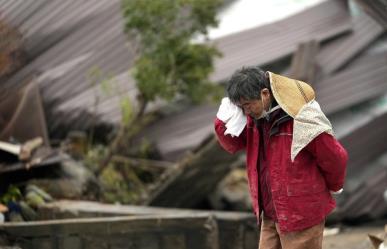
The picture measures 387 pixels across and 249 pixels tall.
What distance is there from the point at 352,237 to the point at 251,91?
5.48m

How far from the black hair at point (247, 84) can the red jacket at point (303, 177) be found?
265 millimetres

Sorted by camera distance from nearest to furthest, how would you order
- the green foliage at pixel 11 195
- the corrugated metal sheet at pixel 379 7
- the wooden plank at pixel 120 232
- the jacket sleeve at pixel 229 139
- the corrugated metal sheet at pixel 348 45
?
the jacket sleeve at pixel 229 139 → the wooden plank at pixel 120 232 → the corrugated metal sheet at pixel 379 7 → the green foliage at pixel 11 195 → the corrugated metal sheet at pixel 348 45

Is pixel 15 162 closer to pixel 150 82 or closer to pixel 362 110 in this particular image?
pixel 150 82

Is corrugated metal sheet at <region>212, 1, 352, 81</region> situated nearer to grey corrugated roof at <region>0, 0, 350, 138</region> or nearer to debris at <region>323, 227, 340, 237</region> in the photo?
grey corrugated roof at <region>0, 0, 350, 138</region>

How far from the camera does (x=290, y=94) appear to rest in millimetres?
4316

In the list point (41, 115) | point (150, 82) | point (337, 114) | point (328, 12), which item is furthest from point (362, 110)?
point (41, 115)

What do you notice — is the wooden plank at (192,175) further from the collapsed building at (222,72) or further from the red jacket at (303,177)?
the red jacket at (303,177)

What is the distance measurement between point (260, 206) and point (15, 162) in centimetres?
471

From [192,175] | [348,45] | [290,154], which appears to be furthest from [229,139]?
[348,45]

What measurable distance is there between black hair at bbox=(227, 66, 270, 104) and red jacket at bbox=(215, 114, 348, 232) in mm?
265

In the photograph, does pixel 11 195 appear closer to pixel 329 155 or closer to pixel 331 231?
pixel 331 231

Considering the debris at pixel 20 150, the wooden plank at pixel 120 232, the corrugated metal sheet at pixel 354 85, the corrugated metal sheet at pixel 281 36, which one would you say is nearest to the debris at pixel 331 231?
the corrugated metal sheet at pixel 354 85

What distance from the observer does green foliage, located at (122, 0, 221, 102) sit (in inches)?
380

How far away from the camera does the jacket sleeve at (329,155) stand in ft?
13.7
